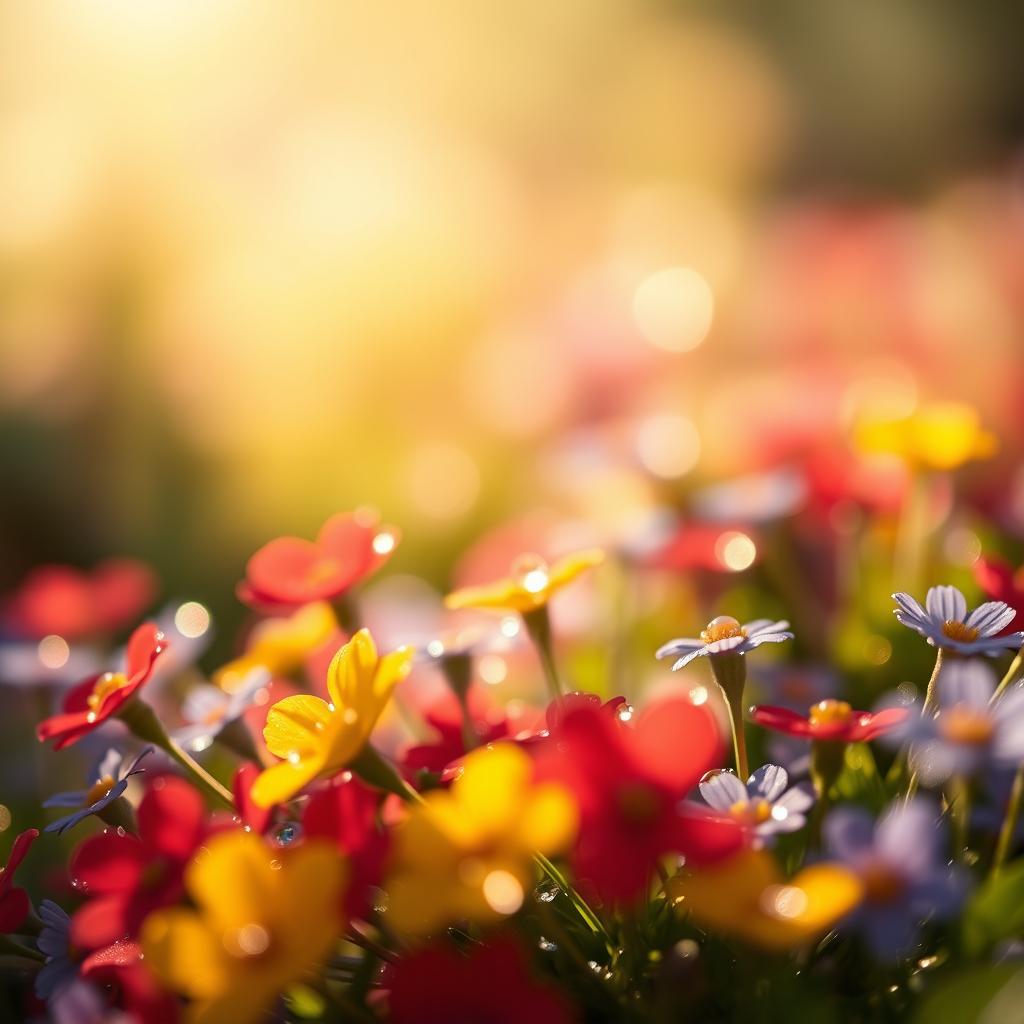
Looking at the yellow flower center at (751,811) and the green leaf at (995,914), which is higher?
the yellow flower center at (751,811)

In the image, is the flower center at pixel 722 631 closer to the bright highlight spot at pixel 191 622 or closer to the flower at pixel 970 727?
the flower at pixel 970 727

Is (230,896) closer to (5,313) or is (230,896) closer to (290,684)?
(290,684)

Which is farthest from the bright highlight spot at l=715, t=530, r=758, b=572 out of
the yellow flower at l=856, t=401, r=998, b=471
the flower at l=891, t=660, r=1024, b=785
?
the flower at l=891, t=660, r=1024, b=785

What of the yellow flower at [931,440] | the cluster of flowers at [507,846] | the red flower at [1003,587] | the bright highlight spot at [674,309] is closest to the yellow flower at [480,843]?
the cluster of flowers at [507,846]

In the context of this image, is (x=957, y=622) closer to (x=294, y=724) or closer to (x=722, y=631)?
(x=722, y=631)

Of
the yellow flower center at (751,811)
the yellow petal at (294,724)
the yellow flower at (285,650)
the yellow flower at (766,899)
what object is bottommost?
the yellow flower at (285,650)

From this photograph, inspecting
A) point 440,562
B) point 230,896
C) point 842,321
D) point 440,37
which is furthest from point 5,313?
point 440,37
